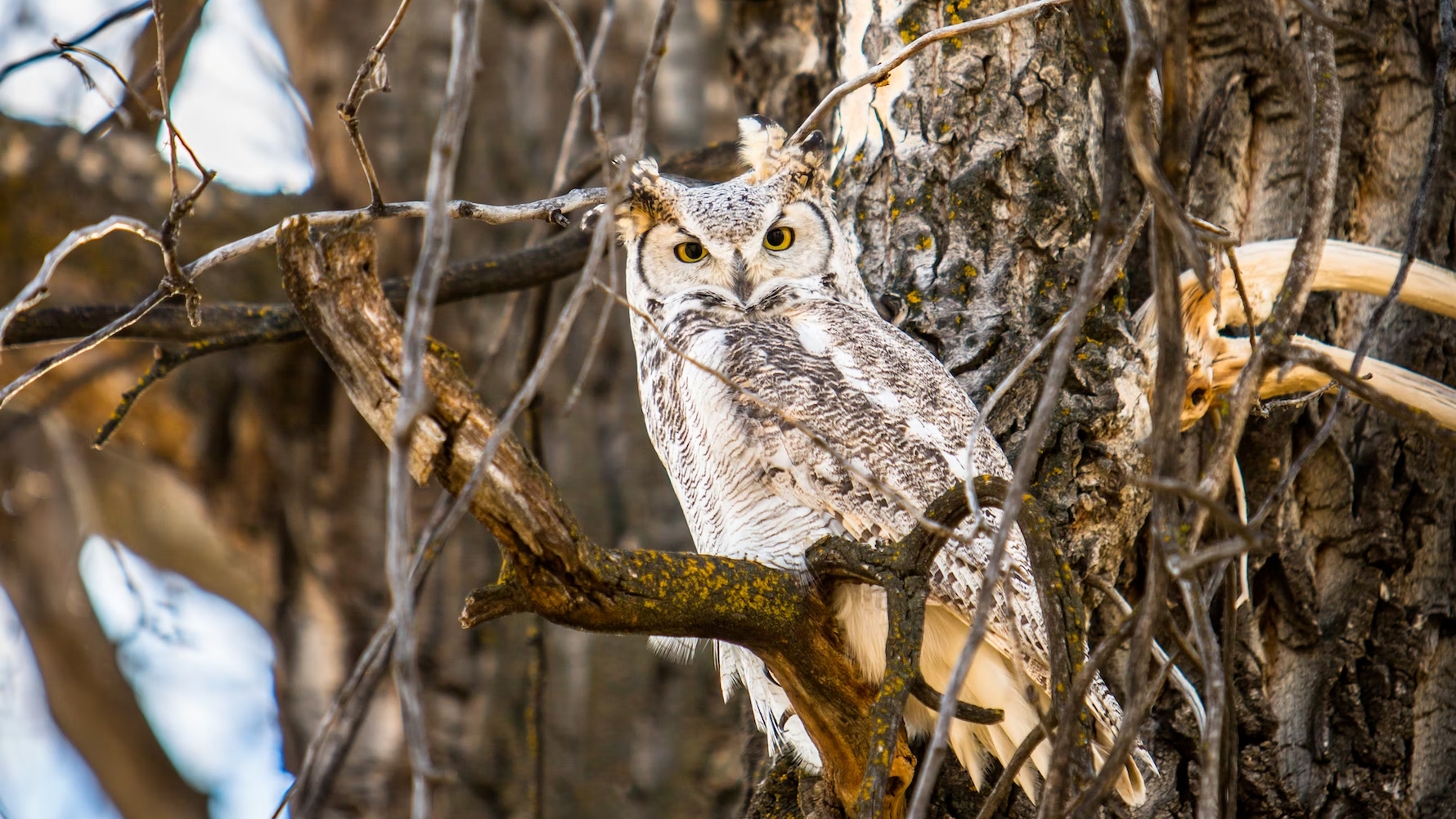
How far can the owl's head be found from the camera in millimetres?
2205

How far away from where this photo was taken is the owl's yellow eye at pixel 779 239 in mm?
2256

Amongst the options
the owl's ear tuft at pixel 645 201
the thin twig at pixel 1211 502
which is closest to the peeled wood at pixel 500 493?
the thin twig at pixel 1211 502

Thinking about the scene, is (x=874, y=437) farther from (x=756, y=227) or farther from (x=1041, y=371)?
(x=756, y=227)

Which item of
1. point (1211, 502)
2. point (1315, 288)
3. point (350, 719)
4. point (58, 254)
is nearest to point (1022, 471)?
point (1211, 502)

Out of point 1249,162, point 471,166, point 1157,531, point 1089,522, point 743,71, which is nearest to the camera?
point 1157,531

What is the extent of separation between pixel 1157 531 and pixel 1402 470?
1.42 metres

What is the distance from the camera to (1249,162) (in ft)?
7.25

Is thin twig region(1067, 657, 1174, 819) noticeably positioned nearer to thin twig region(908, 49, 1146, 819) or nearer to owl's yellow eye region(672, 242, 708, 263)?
thin twig region(908, 49, 1146, 819)

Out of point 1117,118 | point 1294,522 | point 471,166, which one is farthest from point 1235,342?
point 471,166

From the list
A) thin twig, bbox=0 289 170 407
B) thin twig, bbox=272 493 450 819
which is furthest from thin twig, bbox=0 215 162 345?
thin twig, bbox=272 493 450 819

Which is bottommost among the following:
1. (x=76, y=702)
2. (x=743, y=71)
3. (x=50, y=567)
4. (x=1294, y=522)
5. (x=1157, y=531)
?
(x=76, y=702)

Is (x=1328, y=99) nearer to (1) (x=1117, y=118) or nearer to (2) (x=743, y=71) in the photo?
(1) (x=1117, y=118)

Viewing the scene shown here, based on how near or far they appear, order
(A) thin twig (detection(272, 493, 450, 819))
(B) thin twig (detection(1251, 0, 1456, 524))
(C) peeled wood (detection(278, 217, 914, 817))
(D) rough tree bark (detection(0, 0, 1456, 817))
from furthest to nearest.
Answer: (D) rough tree bark (detection(0, 0, 1456, 817))
(B) thin twig (detection(1251, 0, 1456, 524))
(C) peeled wood (detection(278, 217, 914, 817))
(A) thin twig (detection(272, 493, 450, 819))

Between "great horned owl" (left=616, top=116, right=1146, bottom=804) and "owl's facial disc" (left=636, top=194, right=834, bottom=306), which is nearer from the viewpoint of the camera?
"great horned owl" (left=616, top=116, right=1146, bottom=804)
